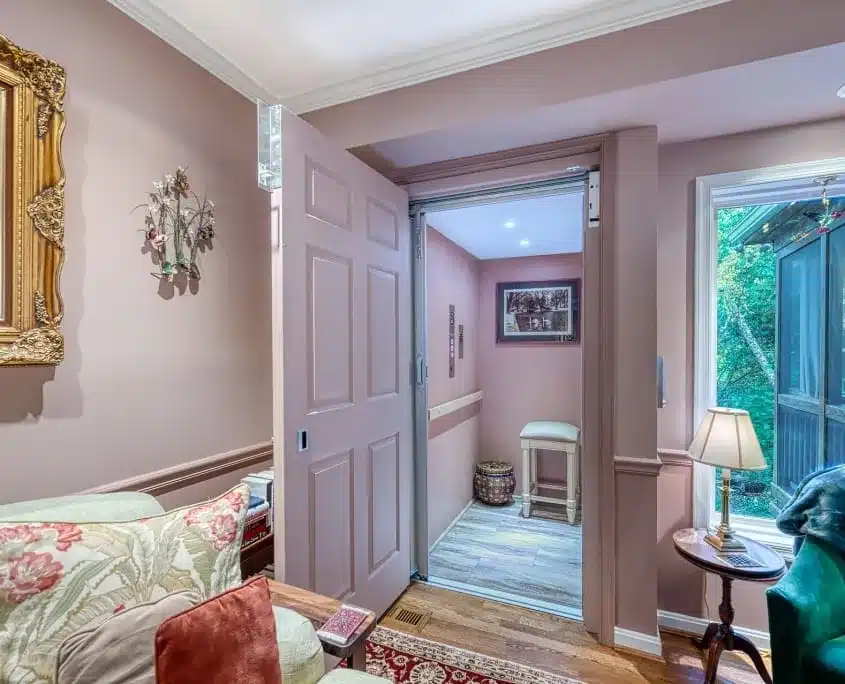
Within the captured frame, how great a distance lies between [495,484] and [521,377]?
1.04 m

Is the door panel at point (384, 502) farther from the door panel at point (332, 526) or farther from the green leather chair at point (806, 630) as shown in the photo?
the green leather chair at point (806, 630)

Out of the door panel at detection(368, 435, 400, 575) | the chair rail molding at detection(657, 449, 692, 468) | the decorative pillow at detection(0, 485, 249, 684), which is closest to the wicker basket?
the door panel at detection(368, 435, 400, 575)

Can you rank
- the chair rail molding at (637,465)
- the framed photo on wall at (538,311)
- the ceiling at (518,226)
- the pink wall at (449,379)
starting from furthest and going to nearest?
the framed photo on wall at (538,311) < the pink wall at (449,379) < the ceiling at (518,226) < the chair rail molding at (637,465)

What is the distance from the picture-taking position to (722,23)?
1446 millimetres

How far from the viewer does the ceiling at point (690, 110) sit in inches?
58.0

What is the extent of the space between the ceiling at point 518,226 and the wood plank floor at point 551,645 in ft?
6.92

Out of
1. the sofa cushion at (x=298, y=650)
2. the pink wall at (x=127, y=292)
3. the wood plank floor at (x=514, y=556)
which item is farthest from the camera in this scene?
the wood plank floor at (x=514, y=556)

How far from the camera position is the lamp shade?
5.45 ft

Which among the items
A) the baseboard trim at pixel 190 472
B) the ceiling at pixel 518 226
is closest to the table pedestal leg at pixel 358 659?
the baseboard trim at pixel 190 472

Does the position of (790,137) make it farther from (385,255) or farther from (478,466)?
(478,466)

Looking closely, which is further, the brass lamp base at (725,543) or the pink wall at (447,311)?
the pink wall at (447,311)

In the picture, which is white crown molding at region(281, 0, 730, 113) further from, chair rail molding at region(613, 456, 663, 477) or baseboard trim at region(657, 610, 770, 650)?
baseboard trim at region(657, 610, 770, 650)

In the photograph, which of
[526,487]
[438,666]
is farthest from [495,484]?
[438,666]

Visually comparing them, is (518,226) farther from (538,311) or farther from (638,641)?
(638,641)
